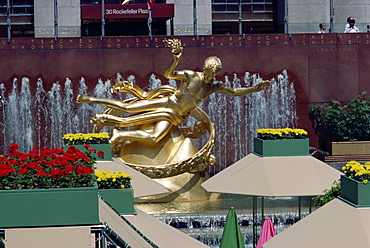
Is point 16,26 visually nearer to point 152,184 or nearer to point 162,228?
point 152,184

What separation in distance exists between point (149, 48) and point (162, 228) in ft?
46.8

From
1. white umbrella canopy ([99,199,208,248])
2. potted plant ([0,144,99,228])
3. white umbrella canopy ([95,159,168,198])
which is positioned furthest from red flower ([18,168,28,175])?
white umbrella canopy ([95,159,168,198])

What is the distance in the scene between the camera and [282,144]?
1508cm

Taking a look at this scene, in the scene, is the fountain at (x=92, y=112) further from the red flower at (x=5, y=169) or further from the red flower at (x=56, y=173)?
the red flower at (x=56, y=173)

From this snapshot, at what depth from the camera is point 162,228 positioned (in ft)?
32.7

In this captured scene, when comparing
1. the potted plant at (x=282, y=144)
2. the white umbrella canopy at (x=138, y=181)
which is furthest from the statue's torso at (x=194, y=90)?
the white umbrella canopy at (x=138, y=181)

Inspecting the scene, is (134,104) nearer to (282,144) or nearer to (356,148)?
(282,144)

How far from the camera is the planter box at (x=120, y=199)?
34.1 feet

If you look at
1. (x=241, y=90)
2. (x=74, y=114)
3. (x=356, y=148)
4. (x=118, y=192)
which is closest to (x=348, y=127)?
(x=356, y=148)

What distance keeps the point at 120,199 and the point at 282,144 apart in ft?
17.3

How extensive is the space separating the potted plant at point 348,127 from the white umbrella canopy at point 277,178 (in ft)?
28.6

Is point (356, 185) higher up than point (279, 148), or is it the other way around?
point (356, 185)

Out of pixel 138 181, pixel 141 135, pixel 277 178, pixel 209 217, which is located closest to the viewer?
pixel 277 178

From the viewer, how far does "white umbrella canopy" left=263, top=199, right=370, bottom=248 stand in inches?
357
